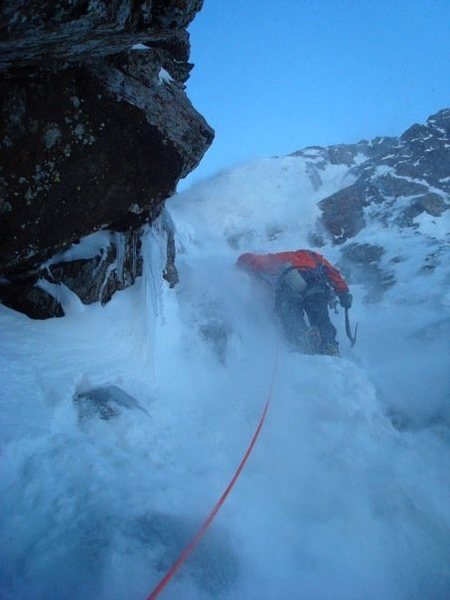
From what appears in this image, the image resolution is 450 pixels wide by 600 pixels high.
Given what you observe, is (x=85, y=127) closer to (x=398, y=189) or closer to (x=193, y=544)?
(x=193, y=544)

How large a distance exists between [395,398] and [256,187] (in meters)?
23.4

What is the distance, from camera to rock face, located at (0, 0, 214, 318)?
6.82 ft

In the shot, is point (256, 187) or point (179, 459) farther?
point (256, 187)

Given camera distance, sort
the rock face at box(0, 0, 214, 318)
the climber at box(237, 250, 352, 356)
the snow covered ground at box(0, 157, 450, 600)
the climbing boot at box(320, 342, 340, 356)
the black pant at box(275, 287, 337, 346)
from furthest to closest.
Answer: the black pant at box(275, 287, 337, 346), the climber at box(237, 250, 352, 356), the climbing boot at box(320, 342, 340, 356), the rock face at box(0, 0, 214, 318), the snow covered ground at box(0, 157, 450, 600)

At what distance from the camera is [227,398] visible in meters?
4.39

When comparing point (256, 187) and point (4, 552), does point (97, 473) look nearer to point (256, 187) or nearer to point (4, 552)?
point (4, 552)

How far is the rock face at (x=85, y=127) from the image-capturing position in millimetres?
2078

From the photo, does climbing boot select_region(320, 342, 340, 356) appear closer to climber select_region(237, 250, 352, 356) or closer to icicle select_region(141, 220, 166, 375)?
climber select_region(237, 250, 352, 356)

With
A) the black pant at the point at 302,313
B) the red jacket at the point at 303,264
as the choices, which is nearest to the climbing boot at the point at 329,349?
the black pant at the point at 302,313

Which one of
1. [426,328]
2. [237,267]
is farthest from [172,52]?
[426,328]

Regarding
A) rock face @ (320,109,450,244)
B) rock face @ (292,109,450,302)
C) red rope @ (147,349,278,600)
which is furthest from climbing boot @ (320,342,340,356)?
rock face @ (320,109,450,244)

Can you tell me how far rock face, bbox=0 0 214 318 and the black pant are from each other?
4.42 metres

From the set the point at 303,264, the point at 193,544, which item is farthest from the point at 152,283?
the point at 303,264

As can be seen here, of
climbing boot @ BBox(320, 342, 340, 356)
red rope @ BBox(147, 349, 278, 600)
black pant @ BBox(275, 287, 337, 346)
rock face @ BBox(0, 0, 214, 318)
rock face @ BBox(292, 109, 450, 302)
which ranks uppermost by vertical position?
rock face @ BBox(292, 109, 450, 302)
